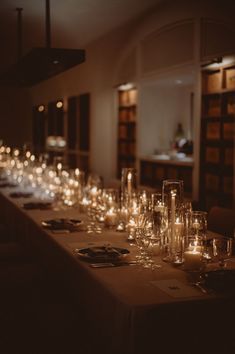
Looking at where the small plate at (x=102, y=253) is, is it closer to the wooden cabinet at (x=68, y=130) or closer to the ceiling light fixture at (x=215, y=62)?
the ceiling light fixture at (x=215, y=62)

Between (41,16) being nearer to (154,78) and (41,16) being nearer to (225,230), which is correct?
(154,78)

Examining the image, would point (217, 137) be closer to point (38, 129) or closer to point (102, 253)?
point (102, 253)

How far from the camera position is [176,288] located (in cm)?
226

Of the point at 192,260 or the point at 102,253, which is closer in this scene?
the point at 192,260

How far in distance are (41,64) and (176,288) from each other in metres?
3.17

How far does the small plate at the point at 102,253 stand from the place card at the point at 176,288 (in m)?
0.42

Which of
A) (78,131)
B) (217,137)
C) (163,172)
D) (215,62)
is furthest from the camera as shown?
(78,131)

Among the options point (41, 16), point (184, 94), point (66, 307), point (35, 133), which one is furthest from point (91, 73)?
point (66, 307)

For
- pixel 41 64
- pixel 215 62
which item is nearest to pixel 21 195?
pixel 41 64

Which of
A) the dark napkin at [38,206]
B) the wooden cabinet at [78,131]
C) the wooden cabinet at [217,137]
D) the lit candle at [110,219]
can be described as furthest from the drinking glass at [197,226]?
the wooden cabinet at [78,131]

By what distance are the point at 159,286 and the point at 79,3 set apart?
4717 millimetres

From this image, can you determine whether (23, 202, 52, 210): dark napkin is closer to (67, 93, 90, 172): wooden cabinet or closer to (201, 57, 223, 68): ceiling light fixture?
(201, 57, 223, 68): ceiling light fixture

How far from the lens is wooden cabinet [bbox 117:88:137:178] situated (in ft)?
28.6

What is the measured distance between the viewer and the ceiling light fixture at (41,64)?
4434 mm
